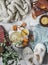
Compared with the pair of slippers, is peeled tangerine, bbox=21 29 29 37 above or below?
above

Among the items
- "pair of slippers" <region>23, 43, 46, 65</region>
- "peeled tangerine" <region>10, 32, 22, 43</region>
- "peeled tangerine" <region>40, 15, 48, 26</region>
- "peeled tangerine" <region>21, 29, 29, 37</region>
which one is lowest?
"pair of slippers" <region>23, 43, 46, 65</region>

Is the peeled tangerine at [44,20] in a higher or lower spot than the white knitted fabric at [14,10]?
lower

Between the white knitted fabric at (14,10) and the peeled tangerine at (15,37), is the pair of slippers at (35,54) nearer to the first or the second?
the peeled tangerine at (15,37)

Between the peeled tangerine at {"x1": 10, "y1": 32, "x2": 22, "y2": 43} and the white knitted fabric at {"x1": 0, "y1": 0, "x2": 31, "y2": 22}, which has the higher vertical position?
the white knitted fabric at {"x1": 0, "y1": 0, "x2": 31, "y2": 22}

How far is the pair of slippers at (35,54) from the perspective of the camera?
4.12ft

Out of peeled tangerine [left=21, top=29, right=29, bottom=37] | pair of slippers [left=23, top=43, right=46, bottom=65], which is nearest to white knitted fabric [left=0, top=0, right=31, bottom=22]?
peeled tangerine [left=21, top=29, right=29, bottom=37]

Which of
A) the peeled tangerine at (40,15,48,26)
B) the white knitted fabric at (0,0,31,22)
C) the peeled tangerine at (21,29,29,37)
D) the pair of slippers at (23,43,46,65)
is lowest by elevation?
the pair of slippers at (23,43,46,65)

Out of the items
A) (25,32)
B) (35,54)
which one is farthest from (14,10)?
(35,54)

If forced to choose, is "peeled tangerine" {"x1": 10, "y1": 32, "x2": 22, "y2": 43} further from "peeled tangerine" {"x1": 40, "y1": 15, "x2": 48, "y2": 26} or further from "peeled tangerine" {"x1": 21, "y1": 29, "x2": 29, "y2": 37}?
"peeled tangerine" {"x1": 40, "y1": 15, "x2": 48, "y2": 26}

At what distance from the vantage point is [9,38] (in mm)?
1296

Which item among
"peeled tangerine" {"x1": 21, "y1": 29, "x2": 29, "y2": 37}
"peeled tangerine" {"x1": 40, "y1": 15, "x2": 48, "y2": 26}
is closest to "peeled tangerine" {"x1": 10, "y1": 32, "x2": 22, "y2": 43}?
"peeled tangerine" {"x1": 21, "y1": 29, "x2": 29, "y2": 37}

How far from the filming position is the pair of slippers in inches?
49.4

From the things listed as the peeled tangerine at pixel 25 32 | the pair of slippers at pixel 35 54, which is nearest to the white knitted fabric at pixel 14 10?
the peeled tangerine at pixel 25 32

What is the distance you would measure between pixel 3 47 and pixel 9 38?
0.06 m
